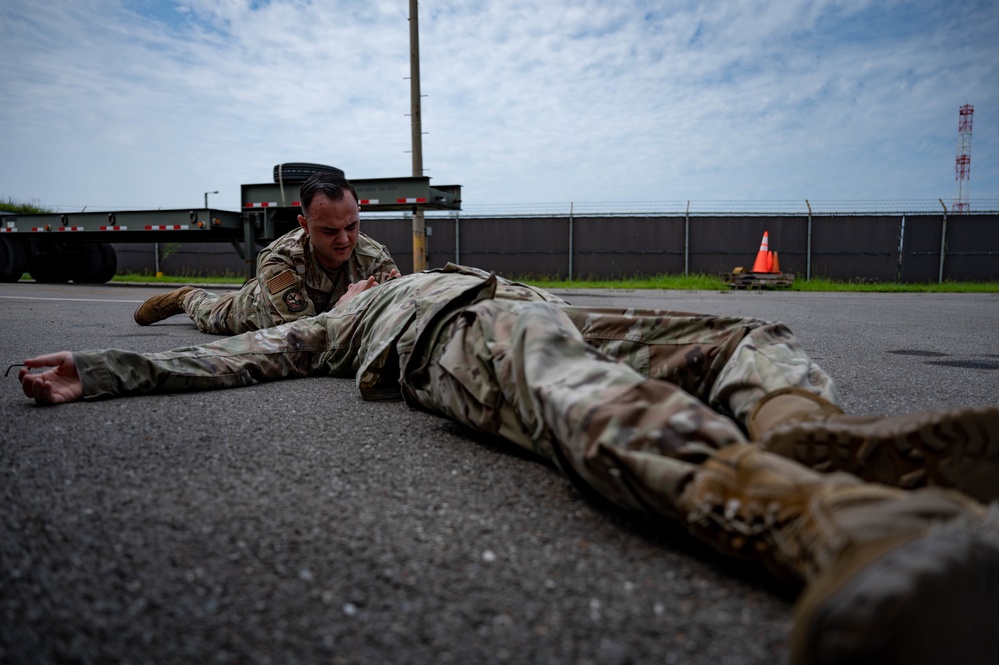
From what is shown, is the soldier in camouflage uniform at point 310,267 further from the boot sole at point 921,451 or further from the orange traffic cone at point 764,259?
the orange traffic cone at point 764,259

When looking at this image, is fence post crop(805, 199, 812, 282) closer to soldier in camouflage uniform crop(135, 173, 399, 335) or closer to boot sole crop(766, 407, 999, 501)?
soldier in camouflage uniform crop(135, 173, 399, 335)

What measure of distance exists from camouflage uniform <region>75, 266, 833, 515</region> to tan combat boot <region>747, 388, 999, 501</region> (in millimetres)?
264

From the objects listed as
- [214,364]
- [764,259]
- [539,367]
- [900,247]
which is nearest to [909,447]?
[539,367]

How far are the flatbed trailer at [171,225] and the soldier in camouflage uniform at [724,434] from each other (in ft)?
22.6

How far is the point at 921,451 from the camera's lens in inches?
47.1

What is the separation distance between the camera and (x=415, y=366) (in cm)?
196

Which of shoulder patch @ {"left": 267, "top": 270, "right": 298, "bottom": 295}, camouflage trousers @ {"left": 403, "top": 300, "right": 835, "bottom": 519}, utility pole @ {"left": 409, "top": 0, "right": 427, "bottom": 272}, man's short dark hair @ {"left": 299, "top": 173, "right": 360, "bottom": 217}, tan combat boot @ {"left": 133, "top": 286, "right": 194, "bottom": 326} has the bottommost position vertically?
tan combat boot @ {"left": 133, "top": 286, "right": 194, "bottom": 326}

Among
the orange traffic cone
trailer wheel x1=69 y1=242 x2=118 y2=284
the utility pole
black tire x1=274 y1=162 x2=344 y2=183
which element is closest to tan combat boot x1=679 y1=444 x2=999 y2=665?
black tire x1=274 y1=162 x2=344 y2=183

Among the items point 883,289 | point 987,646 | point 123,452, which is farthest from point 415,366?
point 883,289

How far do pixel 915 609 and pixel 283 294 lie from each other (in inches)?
140

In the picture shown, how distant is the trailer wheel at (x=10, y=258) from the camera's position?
40.1ft

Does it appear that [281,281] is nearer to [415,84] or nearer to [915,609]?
[915,609]

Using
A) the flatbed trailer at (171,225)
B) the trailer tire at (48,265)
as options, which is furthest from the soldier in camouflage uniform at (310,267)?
the trailer tire at (48,265)

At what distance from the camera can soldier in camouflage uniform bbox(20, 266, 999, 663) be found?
28.4 inches
